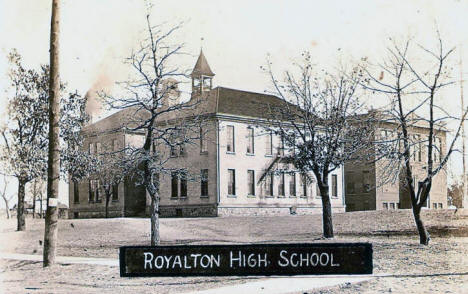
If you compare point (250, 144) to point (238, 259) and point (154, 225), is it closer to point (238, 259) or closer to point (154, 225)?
point (154, 225)

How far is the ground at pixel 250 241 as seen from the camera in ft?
42.0

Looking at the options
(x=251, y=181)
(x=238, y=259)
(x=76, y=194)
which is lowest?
(x=238, y=259)

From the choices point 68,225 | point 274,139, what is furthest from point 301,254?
point 274,139

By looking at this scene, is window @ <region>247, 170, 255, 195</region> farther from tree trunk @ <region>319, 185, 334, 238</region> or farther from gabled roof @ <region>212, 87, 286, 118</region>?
tree trunk @ <region>319, 185, 334, 238</region>

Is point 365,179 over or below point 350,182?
over

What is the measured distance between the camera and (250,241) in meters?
23.0

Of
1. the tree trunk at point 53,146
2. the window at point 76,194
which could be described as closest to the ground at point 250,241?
the tree trunk at point 53,146

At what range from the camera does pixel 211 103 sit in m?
36.8

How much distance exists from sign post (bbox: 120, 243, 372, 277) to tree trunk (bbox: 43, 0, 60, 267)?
16.5ft

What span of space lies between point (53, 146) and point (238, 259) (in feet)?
22.6

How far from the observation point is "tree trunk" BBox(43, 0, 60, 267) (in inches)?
584

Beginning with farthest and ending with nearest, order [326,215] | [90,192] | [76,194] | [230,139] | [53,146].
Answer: [76,194] < [90,192] < [230,139] < [326,215] < [53,146]

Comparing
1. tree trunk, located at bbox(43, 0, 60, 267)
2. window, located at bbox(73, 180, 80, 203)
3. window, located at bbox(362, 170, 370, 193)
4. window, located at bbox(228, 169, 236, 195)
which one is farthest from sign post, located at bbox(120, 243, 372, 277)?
window, located at bbox(362, 170, 370, 193)

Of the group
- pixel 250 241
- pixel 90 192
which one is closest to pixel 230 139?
pixel 90 192
